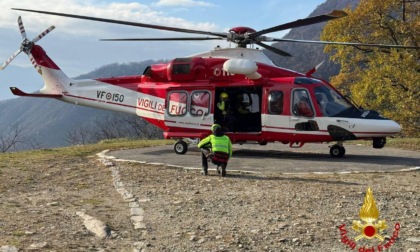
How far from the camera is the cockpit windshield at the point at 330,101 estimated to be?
1352cm

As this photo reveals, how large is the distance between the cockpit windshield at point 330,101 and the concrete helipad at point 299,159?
152 centimetres

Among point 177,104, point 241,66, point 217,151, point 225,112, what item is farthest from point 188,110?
point 217,151

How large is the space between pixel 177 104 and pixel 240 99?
222 centimetres

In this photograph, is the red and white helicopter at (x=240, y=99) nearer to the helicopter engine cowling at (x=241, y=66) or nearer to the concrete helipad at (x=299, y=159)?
the helicopter engine cowling at (x=241, y=66)

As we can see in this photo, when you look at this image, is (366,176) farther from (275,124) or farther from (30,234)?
(30,234)

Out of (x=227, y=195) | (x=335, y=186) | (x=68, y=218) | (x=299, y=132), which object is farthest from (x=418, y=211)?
(x=299, y=132)

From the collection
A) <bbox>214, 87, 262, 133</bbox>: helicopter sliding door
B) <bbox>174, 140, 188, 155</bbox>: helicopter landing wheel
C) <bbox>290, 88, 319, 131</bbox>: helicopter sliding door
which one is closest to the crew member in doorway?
<bbox>214, 87, 262, 133</bbox>: helicopter sliding door

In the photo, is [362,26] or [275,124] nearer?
[275,124]

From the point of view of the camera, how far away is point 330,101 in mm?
13680

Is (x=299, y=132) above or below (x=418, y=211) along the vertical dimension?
above

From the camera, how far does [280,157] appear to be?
14.4 metres

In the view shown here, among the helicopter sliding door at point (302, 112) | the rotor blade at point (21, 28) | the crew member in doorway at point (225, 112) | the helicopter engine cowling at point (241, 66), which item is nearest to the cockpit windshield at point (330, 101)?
the helicopter sliding door at point (302, 112)

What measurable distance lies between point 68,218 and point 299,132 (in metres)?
8.89

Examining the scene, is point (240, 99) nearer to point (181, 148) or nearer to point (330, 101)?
point (181, 148)
